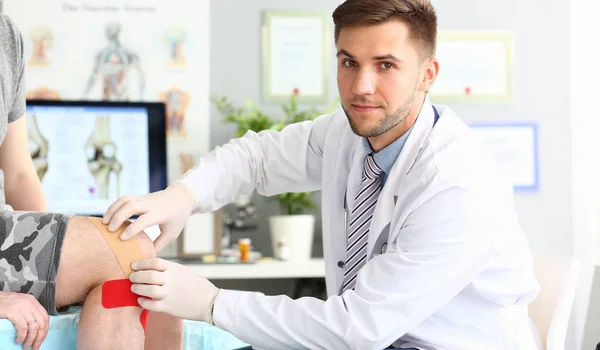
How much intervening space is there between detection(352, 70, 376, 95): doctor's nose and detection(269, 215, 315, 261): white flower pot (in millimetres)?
1440

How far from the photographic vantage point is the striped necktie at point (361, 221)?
58.1 inches

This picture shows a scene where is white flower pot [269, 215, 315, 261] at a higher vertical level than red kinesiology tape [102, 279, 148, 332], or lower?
lower

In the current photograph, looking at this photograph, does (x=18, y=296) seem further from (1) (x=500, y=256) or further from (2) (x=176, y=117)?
(2) (x=176, y=117)

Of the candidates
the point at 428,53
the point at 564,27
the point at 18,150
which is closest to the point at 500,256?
the point at 428,53

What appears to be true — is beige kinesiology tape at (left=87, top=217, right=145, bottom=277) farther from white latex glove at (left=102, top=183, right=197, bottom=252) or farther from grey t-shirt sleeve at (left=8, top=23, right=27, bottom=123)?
grey t-shirt sleeve at (left=8, top=23, right=27, bottom=123)

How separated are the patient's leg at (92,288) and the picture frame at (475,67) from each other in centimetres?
215

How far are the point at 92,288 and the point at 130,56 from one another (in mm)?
1962

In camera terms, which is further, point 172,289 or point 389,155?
point 389,155

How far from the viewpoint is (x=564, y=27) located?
3148 mm

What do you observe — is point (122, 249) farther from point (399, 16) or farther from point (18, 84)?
point (399, 16)

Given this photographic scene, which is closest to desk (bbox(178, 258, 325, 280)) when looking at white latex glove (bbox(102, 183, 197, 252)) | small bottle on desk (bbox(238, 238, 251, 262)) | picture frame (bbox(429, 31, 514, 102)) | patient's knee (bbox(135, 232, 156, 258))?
small bottle on desk (bbox(238, 238, 251, 262))

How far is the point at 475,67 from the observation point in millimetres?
3121

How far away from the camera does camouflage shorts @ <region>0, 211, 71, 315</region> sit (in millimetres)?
1123

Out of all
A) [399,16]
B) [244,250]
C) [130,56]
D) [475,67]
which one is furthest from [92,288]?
[475,67]
